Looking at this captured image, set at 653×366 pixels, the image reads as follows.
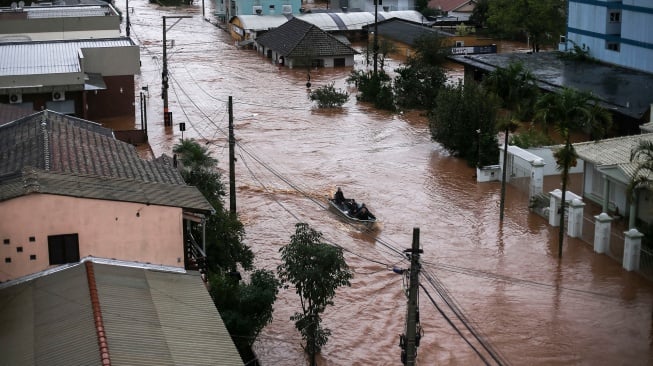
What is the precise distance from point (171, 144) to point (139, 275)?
24785 millimetres

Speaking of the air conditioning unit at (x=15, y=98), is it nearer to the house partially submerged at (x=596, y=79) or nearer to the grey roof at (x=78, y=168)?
the grey roof at (x=78, y=168)

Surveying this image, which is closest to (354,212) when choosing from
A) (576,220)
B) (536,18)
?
(576,220)

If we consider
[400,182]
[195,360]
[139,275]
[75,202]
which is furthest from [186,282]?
[400,182]

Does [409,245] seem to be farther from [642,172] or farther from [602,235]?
[642,172]

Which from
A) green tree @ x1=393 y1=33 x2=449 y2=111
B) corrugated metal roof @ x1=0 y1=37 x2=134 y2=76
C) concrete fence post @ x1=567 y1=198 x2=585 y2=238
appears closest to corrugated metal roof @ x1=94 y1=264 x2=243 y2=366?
concrete fence post @ x1=567 y1=198 x2=585 y2=238

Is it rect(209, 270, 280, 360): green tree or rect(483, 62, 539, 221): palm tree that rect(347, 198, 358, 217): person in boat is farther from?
rect(209, 270, 280, 360): green tree

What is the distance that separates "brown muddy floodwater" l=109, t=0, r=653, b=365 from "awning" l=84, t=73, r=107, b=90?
2.21 meters

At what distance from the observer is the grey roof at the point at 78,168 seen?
65.2 feet

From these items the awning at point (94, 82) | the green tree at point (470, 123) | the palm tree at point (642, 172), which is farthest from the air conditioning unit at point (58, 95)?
the palm tree at point (642, 172)

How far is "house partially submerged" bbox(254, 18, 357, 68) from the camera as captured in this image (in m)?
64.4

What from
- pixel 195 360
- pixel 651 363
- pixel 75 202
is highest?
pixel 75 202

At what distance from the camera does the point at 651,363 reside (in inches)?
869

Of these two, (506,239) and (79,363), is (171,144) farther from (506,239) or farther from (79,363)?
(79,363)

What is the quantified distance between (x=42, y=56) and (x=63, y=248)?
28.6m
